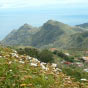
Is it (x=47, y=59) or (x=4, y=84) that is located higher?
(x=4, y=84)

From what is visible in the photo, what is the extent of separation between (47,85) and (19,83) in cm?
77

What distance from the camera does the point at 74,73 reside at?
1989 cm

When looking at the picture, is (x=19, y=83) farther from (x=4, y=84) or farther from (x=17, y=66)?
(x=17, y=66)

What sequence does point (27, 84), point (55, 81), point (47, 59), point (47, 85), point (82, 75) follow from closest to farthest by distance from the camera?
point (27, 84)
point (47, 85)
point (55, 81)
point (82, 75)
point (47, 59)

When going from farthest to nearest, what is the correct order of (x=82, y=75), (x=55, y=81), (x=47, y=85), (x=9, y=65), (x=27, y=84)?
(x=82, y=75), (x=9, y=65), (x=55, y=81), (x=47, y=85), (x=27, y=84)

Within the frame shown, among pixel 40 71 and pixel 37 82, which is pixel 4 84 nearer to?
pixel 37 82

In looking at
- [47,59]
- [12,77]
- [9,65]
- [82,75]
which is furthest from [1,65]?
[47,59]

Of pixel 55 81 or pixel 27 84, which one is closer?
pixel 27 84

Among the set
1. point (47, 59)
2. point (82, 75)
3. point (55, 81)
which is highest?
point (55, 81)

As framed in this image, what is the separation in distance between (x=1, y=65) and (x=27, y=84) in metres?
1.76

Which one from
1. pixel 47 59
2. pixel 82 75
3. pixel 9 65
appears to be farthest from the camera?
pixel 47 59

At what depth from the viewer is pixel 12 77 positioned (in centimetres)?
803

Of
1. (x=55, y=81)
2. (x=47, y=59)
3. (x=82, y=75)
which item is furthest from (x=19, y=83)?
(x=47, y=59)

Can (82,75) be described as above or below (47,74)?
below
